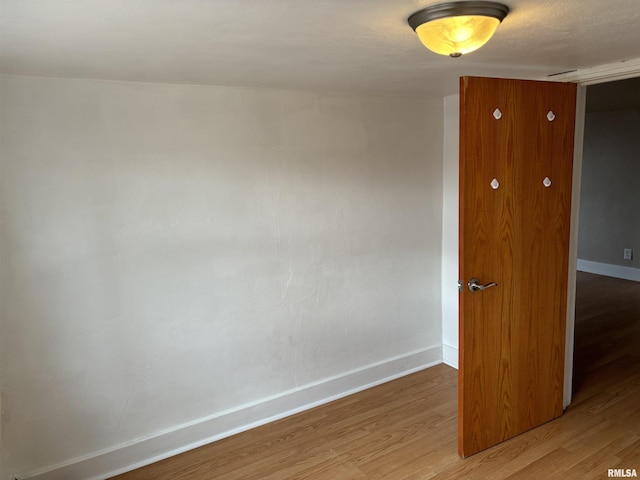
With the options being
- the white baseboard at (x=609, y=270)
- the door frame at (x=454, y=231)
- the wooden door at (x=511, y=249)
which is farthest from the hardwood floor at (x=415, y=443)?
the white baseboard at (x=609, y=270)

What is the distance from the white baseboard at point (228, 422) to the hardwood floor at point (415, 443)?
5 centimetres

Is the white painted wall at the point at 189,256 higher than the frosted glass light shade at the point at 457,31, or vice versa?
the frosted glass light shade at the point at 457,31

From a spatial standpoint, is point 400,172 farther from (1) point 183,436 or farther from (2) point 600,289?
(2) point 600,289

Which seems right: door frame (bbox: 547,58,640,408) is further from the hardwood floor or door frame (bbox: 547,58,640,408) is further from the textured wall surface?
the textured wall surface

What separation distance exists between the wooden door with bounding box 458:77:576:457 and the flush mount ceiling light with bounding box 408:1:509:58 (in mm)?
842

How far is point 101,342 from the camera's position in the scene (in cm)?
237

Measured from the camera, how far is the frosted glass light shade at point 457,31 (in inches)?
53.2

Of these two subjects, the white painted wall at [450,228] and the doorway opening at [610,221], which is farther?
the doorway opening at [610,221]

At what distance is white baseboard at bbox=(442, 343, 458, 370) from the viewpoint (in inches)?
139

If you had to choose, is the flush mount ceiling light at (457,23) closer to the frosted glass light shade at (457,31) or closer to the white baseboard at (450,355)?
the frosted glass light shade at (457,31)

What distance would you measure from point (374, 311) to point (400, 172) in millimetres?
994

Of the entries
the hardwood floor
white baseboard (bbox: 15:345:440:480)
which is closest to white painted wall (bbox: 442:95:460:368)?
white baseboard (bbox: 15:345:440:480)

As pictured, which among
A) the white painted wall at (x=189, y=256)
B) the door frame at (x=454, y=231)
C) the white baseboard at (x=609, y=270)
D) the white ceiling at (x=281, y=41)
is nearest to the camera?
the white ceiling at (x=281, y=41)

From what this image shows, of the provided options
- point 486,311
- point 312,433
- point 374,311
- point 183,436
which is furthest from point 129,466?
point 486,311
